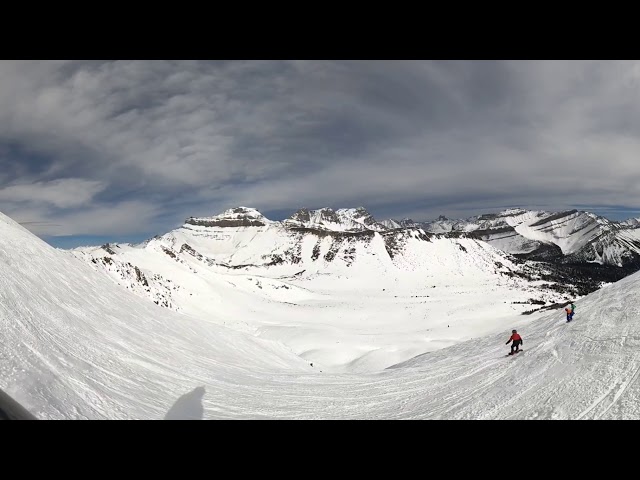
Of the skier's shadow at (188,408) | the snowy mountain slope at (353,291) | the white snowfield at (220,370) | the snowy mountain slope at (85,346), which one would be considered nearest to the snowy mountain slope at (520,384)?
the white snowfield at (220,370)

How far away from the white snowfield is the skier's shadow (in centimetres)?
6

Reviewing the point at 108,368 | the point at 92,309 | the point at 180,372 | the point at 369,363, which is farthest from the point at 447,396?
the point at 369,363

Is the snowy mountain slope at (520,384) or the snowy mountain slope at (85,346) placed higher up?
the snowy mountain slope at (85,346)

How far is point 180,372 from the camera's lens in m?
14.7

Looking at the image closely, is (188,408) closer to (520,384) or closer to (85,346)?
(85,346)

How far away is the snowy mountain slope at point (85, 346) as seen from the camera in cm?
817

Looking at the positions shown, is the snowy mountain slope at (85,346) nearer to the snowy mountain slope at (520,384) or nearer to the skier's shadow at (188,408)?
the skier's shadow at (188,408)

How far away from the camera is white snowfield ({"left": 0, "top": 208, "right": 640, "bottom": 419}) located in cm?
858

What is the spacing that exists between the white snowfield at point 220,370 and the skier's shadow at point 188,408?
0.21 ft

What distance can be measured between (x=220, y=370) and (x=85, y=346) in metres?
7.17
